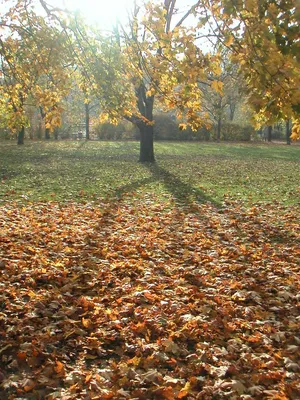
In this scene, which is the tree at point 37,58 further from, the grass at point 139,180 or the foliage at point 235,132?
the foliage at point 235,132

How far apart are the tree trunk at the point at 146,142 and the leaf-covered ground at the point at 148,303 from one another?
934 cm

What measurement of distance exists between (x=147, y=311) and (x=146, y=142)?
14.5 metres

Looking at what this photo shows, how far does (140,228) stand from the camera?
752 centimetres

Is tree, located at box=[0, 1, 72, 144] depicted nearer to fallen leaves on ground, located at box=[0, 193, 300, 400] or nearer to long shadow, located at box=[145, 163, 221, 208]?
fallen leaves on ground, located at box=[0, 193, 300, 400]

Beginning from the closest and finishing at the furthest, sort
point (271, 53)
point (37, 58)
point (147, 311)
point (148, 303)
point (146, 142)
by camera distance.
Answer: point (271, 53) → point (147, 311) → point (148, 303) → point (37, 58) → point (146, 142)

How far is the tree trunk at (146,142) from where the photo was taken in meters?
18.0

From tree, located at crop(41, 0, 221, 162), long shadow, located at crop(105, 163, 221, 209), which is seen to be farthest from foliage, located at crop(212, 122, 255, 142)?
tree, located at crop(41, 0, 221, 162)

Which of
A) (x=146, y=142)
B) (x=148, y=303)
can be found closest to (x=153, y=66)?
(x=148, y=303)

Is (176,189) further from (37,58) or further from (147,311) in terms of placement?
(147,311)

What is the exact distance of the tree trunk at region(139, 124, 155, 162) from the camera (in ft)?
58.9

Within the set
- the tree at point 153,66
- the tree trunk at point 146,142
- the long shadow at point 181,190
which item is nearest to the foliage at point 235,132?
the tree trunk at point 146,142

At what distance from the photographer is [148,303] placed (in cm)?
445

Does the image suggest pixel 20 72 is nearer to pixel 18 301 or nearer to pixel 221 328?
pixel 18 301

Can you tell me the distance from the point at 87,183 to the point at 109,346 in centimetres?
914
